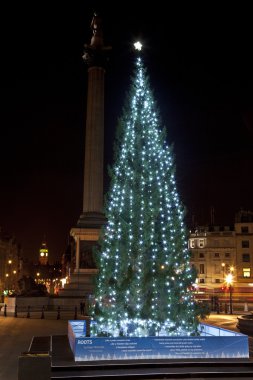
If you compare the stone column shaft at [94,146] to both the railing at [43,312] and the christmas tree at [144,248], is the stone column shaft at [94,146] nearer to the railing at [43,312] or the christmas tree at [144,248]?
the railing at [43,312]

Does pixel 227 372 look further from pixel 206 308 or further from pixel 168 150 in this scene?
pixel 168 150

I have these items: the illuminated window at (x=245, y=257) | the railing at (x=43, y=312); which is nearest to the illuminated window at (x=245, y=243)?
the illuminated window at (x=245, y=257)

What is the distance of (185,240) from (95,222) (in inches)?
1219

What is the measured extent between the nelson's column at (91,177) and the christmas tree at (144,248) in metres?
27.3

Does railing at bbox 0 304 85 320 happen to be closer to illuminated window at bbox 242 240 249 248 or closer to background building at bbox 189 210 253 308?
background building at bbox 189 210 253 308

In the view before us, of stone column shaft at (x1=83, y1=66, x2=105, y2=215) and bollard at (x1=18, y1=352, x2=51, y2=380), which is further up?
stone column shaft at (x1=83, y1=66, x2=105, y2=215)

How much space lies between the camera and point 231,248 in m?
101

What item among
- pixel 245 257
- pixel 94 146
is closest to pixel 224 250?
pixel 245 257

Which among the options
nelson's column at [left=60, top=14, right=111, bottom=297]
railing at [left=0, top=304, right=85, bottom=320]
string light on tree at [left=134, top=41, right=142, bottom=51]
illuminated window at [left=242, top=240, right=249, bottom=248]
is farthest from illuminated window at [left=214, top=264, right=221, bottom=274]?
string light on tree at [left=134, top=41, right=142, bottom=51]

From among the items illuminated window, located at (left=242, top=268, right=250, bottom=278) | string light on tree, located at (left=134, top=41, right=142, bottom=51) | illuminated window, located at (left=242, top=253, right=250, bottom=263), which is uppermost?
string light on tree, located at (left=134, top=41, right=142, bottom=51)

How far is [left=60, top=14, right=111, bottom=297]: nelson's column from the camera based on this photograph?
4684cm

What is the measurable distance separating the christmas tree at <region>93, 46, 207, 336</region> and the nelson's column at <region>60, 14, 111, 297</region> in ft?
89.6

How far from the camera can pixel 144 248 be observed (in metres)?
17.7

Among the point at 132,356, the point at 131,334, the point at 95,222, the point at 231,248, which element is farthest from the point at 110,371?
the point at 231,248
